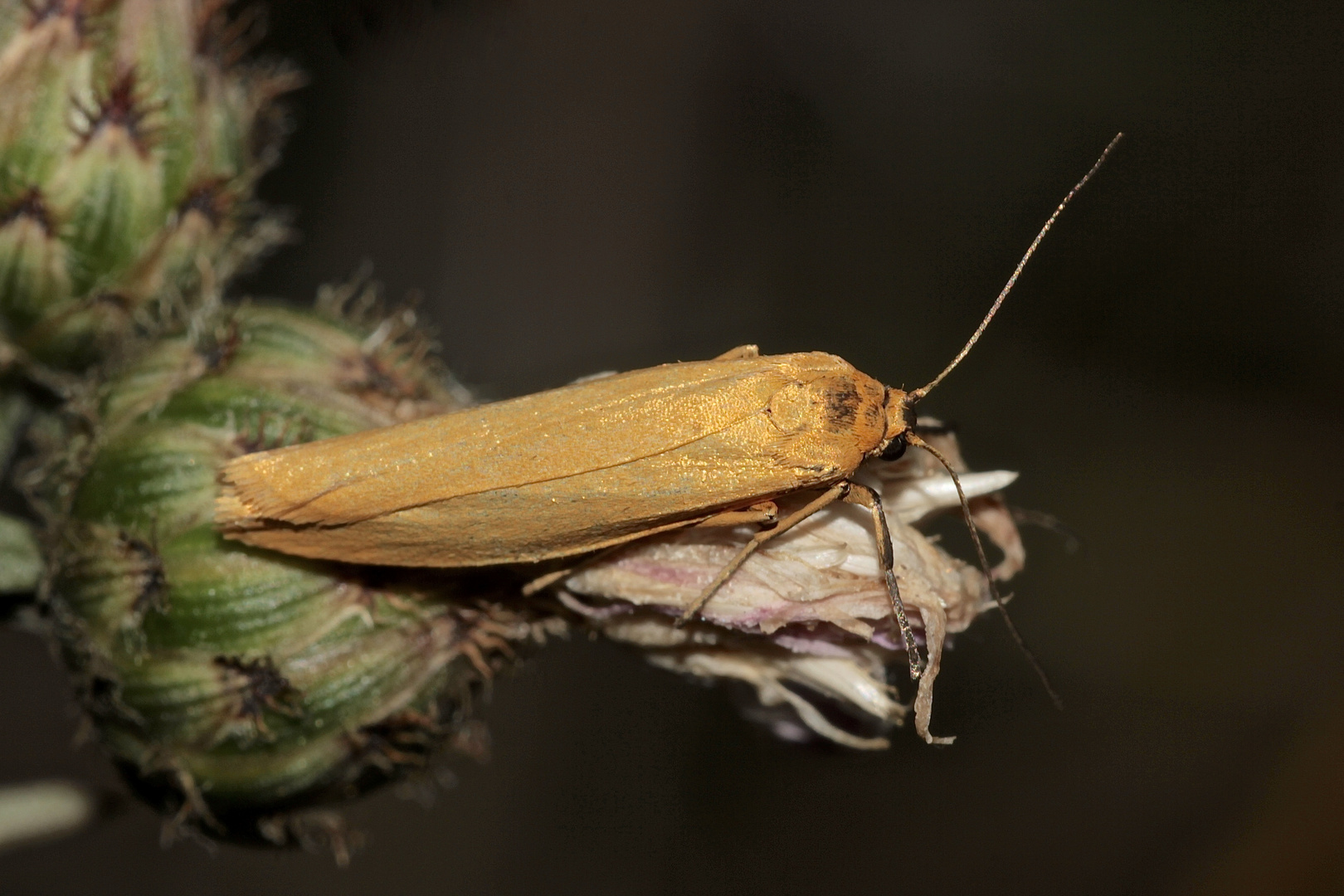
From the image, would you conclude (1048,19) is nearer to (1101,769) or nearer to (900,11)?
(900,11)

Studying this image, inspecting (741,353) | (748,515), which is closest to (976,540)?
(748,515)

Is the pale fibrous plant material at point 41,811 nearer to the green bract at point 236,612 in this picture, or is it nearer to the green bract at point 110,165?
the green bract at point 236,612

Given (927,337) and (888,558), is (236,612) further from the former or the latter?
(927,337)

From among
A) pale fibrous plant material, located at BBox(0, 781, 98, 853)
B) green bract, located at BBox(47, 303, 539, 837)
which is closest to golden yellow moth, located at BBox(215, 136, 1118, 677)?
green bract, located at BBox(47, 303, 539, 837)

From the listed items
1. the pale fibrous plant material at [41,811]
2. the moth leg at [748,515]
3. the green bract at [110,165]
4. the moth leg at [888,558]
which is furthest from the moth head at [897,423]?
the pale fibrous plant material at [41,811]

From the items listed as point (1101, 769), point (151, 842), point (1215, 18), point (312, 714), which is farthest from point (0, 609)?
point (1215, 18)
